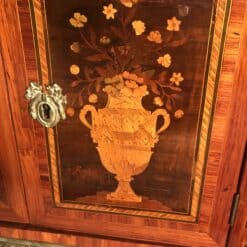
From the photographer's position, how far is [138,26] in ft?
2.04

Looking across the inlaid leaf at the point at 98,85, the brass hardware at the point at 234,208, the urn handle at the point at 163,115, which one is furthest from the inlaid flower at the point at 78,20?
the brass hardware at the point at 234,208

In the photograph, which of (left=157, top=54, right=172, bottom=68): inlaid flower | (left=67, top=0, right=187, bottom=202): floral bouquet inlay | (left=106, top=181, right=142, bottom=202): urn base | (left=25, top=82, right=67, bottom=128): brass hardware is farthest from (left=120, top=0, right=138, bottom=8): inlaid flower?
(left=106, top=181, right=142, bottom=202): urn base

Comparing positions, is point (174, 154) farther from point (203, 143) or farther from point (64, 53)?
point (64, 53)

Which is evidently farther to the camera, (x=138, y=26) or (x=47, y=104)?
(x=47, y=104)

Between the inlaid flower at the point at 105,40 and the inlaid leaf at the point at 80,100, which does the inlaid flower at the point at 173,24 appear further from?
the inlaid leaf at the point at 80,100

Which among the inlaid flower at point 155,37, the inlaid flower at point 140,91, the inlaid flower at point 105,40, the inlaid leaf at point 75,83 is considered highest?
the inlaid flower at point 155,37

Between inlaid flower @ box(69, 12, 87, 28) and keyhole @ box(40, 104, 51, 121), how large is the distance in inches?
6.9

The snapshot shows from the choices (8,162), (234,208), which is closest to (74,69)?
(8,162)

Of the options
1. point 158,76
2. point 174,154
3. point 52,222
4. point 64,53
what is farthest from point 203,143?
point 52,222

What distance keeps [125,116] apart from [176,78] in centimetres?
12

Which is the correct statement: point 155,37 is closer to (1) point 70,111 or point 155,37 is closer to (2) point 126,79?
(2) point 126,79

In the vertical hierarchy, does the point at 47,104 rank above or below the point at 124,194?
above

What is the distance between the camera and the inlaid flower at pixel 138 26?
2.03 feet

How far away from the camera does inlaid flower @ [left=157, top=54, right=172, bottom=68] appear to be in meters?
0.65
